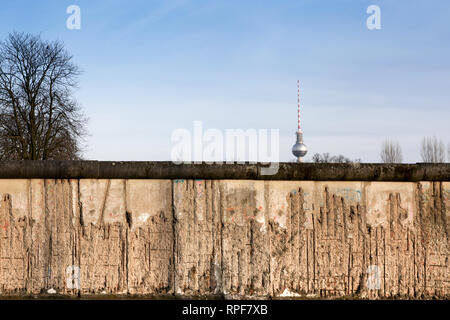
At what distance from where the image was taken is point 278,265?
385 cm

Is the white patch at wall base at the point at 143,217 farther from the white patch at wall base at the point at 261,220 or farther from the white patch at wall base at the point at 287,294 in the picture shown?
the white patch at wall base at the point at 287,294

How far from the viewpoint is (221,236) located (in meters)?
3.85

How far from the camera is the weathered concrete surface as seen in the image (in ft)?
12.6

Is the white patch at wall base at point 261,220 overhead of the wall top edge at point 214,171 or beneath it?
beneath

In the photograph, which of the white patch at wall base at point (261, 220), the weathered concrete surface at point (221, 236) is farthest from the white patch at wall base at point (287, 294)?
the white patch at wall base at point (261, 220)

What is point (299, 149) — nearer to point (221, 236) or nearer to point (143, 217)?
point (221, 236)

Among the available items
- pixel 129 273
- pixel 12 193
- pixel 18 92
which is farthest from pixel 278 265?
pixel 18 92

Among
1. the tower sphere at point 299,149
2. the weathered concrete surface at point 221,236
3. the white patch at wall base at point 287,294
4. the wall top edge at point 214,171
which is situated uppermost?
the tower sphere at point 299,149

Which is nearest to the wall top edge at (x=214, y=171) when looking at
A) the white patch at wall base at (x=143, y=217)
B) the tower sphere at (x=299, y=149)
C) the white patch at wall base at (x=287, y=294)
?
the white patch at wall base at (x=143, y=217)

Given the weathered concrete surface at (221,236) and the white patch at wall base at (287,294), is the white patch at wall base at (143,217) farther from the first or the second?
the white patch at wall base at (287,294)

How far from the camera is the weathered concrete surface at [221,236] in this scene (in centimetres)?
385

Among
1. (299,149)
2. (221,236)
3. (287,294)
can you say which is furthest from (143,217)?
(299,149)

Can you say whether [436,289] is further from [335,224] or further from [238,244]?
[238,244]

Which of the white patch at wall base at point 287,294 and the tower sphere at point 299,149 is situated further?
the tower sphere at point 299,149
